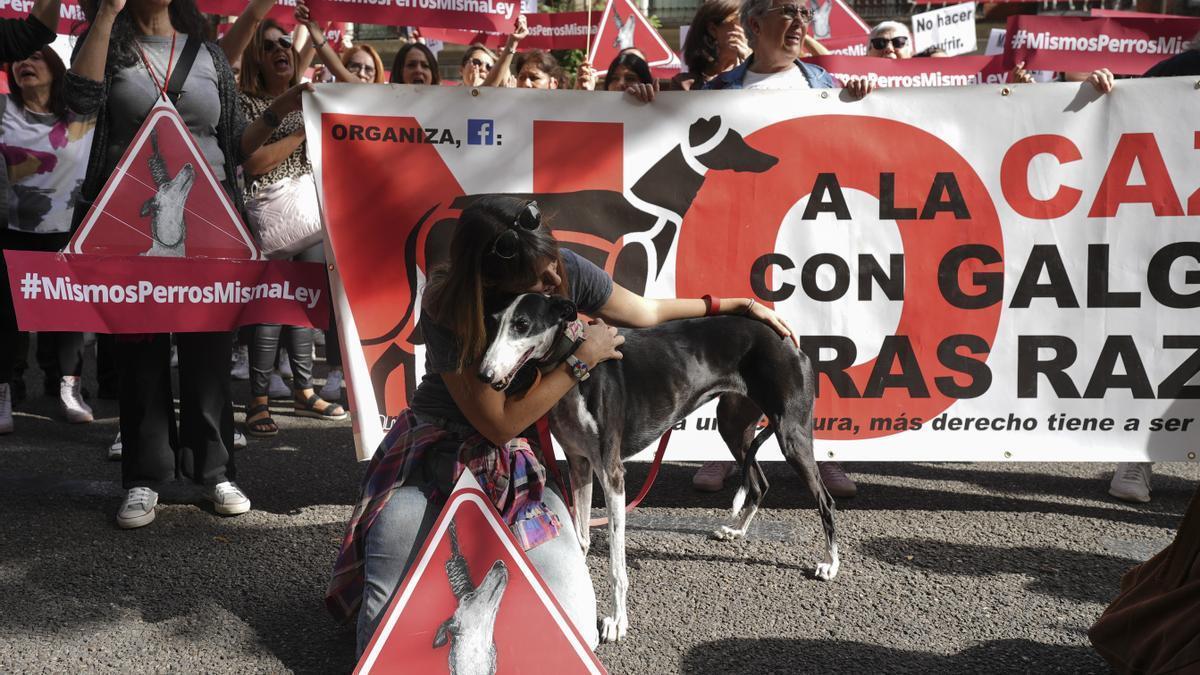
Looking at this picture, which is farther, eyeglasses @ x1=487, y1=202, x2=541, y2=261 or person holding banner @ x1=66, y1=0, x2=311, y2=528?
person holding banner @ x1=66, y1=0, x2=311, y2=528

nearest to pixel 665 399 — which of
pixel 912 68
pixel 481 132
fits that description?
pixel 481 132

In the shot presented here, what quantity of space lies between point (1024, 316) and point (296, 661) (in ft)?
10.6

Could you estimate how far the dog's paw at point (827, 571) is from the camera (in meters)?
3.71

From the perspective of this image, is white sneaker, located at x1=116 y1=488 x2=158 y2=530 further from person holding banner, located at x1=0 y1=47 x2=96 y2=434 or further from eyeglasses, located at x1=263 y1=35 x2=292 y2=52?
eyeglasses, located at x1=263 y1=35 x2=292 y2=52

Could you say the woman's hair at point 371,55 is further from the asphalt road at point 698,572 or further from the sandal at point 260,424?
the asphalt road at point 698,572

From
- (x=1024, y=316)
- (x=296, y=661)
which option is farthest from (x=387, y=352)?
(x=1024, y=316)

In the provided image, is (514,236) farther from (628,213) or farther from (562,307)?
(628,213)

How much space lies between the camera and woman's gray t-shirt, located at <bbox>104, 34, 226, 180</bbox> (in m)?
3.91

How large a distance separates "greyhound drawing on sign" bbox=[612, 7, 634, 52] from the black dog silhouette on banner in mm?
5161

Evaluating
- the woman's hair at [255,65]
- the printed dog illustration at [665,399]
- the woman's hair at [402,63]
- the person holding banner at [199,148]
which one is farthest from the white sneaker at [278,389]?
the printed dog illustration at [665,399]

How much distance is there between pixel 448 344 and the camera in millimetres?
2861

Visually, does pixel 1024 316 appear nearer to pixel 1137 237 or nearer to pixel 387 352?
pixel 1137 237

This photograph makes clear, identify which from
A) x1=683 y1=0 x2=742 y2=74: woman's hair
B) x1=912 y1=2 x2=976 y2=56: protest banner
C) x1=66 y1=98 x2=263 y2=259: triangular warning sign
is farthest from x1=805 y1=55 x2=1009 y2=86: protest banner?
x1=66 y1=98 x2=263 y2=259: triangular warning sign

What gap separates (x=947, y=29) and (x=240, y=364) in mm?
7215
